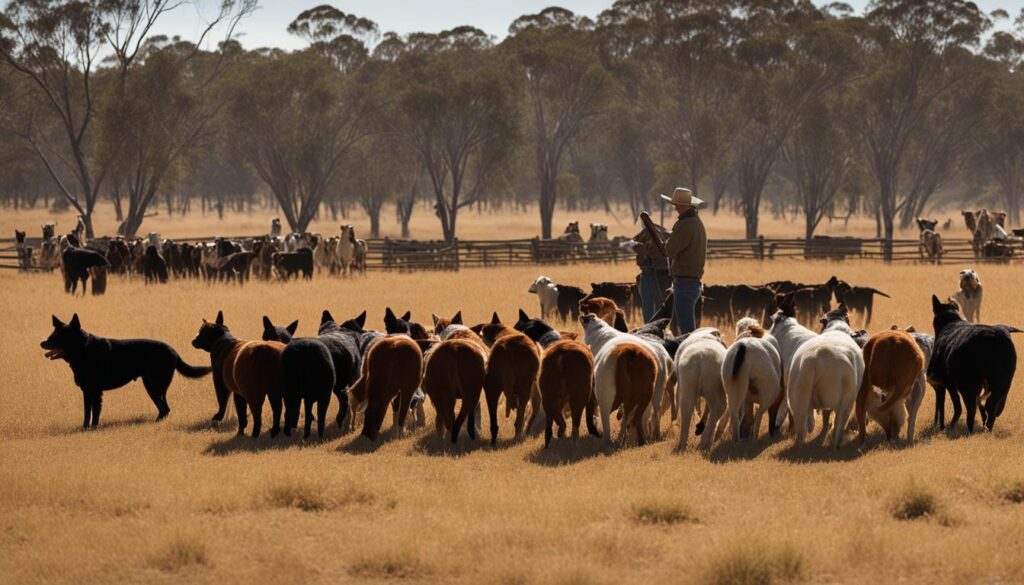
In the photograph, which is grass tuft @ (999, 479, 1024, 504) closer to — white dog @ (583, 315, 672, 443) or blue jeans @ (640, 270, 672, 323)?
white dog @ (583, 315, 672, 443)

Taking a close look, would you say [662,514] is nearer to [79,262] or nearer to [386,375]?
[386,375]

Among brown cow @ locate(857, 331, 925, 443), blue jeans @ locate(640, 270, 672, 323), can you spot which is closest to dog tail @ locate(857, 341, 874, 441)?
brown cow @ locate(857, 331, 925, 443)

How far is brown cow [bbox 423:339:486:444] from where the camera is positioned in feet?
37.2

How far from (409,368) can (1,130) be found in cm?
6534

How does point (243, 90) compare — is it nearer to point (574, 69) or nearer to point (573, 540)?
point (574, 69)

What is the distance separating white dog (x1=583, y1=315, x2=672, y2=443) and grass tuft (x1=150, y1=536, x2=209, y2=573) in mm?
4061

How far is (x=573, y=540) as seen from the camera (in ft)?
27.3

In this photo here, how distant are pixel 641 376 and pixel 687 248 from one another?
4123 millimetres

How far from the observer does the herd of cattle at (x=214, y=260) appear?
3039 cm

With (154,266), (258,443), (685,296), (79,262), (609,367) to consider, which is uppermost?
(79,262)

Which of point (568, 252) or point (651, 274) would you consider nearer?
point (651, 274)

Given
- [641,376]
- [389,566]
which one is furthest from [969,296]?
[389,566]

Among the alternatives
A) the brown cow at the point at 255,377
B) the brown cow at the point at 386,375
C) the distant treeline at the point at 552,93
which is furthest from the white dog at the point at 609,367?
the distant treeline at the point at 552,93

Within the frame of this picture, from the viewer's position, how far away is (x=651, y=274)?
17359 mm
